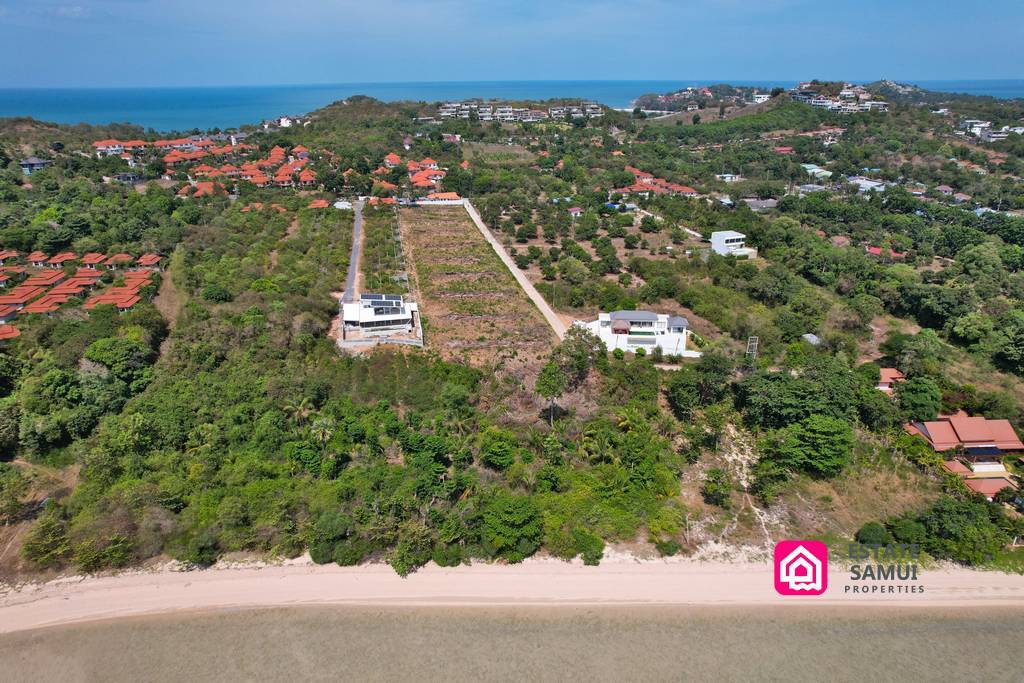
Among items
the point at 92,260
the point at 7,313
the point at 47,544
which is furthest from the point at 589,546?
the point at 92,260

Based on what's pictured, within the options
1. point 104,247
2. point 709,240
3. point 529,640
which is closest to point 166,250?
point 104,247

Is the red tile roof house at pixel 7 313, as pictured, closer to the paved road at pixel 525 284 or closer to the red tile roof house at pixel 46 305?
the red tile roof house at pixel 46 305

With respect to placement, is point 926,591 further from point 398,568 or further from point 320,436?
point 320,436

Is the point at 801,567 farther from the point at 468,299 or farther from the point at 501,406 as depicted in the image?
the point at 468,299

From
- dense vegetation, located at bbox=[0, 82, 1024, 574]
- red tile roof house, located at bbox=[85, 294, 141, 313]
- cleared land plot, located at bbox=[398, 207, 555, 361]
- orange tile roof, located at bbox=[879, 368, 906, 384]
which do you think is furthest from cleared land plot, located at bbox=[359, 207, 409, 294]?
orange tile roof, located at bbox=[879, 368, 906, 384]

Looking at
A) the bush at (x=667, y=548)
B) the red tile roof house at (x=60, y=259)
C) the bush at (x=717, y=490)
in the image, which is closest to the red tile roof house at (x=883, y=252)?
the bush at (x=717, y=490)

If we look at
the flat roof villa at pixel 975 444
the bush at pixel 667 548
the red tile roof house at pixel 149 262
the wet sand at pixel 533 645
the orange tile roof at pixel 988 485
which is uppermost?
the red tile roof house at pixel 149 262

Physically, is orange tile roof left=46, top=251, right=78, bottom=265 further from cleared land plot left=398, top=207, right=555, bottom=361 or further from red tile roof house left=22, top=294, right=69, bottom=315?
cleared land plot left=398, top=207, right=555, bottom=361

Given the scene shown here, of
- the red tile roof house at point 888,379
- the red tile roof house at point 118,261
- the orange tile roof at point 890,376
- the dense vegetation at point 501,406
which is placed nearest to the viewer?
the dense vegetation at point 501,406

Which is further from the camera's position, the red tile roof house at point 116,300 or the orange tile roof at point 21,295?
the red tile roof house at point 116,300
